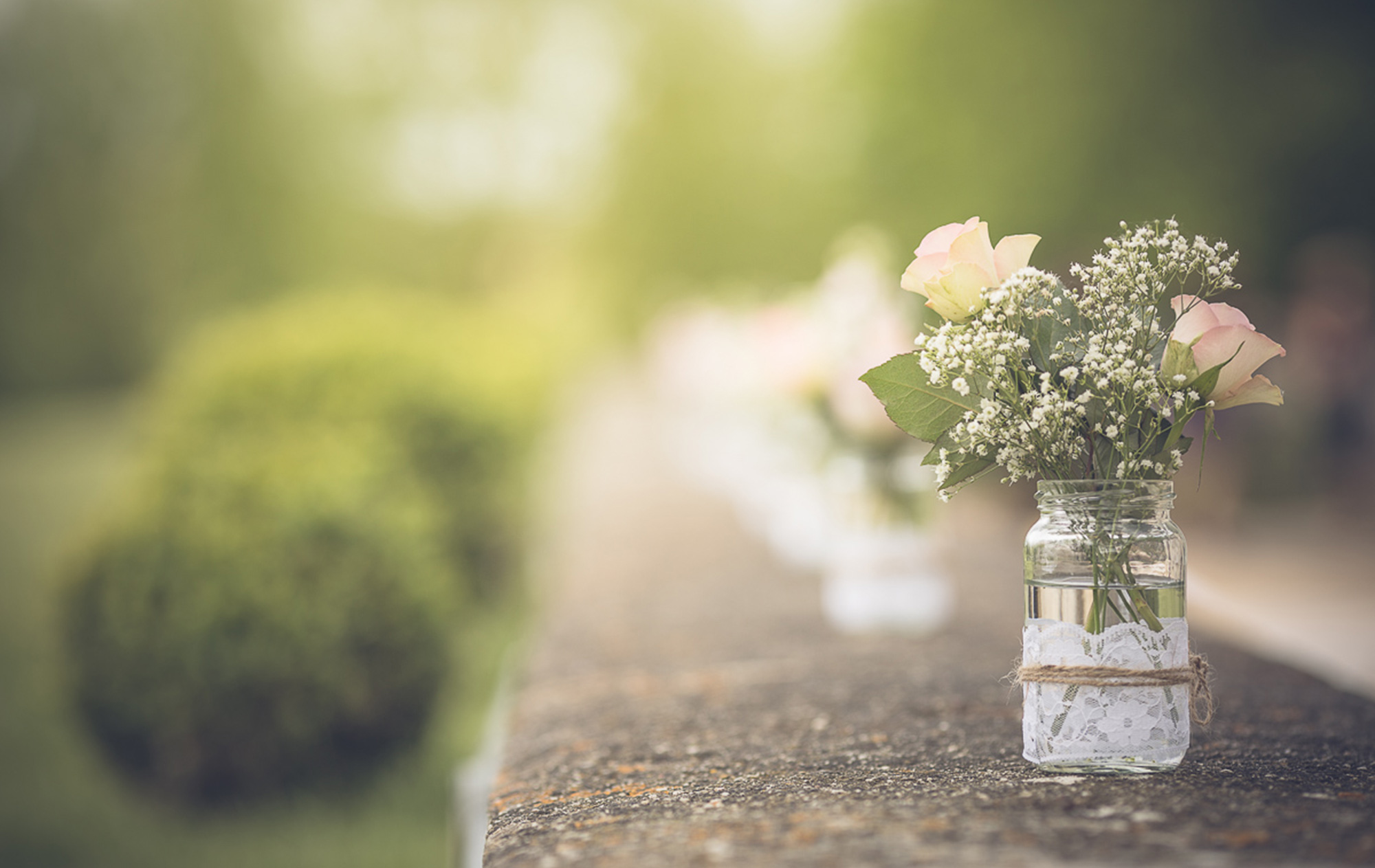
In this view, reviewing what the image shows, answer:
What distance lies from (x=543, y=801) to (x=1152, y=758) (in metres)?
0.85

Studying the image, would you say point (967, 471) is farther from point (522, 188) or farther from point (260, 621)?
point (522, 188)

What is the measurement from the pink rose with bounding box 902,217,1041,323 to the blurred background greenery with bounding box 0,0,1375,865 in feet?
11.4

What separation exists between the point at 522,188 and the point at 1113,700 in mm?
23865

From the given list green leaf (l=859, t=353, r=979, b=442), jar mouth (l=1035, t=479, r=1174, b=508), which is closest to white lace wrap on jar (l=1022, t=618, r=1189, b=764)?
jar mouth (l=1035, t=479, r=1174, b=508)

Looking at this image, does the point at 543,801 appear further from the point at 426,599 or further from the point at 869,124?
the point at 869,124

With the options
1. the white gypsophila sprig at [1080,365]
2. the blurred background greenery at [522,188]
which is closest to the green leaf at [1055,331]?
the white gypsophila sprig at [1080,365]

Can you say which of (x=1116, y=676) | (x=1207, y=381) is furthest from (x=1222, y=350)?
(x=1116, y=676)

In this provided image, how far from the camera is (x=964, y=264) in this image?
5.02 feet

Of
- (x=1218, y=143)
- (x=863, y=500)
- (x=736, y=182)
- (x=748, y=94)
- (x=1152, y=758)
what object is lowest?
(x=1152, y=758)

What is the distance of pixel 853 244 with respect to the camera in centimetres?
336

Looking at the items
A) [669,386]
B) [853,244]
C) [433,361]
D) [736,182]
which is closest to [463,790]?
[853,244]

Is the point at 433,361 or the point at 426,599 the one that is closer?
the point at 426,599

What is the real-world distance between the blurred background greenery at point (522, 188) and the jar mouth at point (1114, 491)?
342 cm

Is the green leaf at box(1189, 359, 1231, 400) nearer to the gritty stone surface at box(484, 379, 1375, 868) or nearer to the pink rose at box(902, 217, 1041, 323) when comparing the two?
the pink rose at box(902, 217, 1041, 323)
